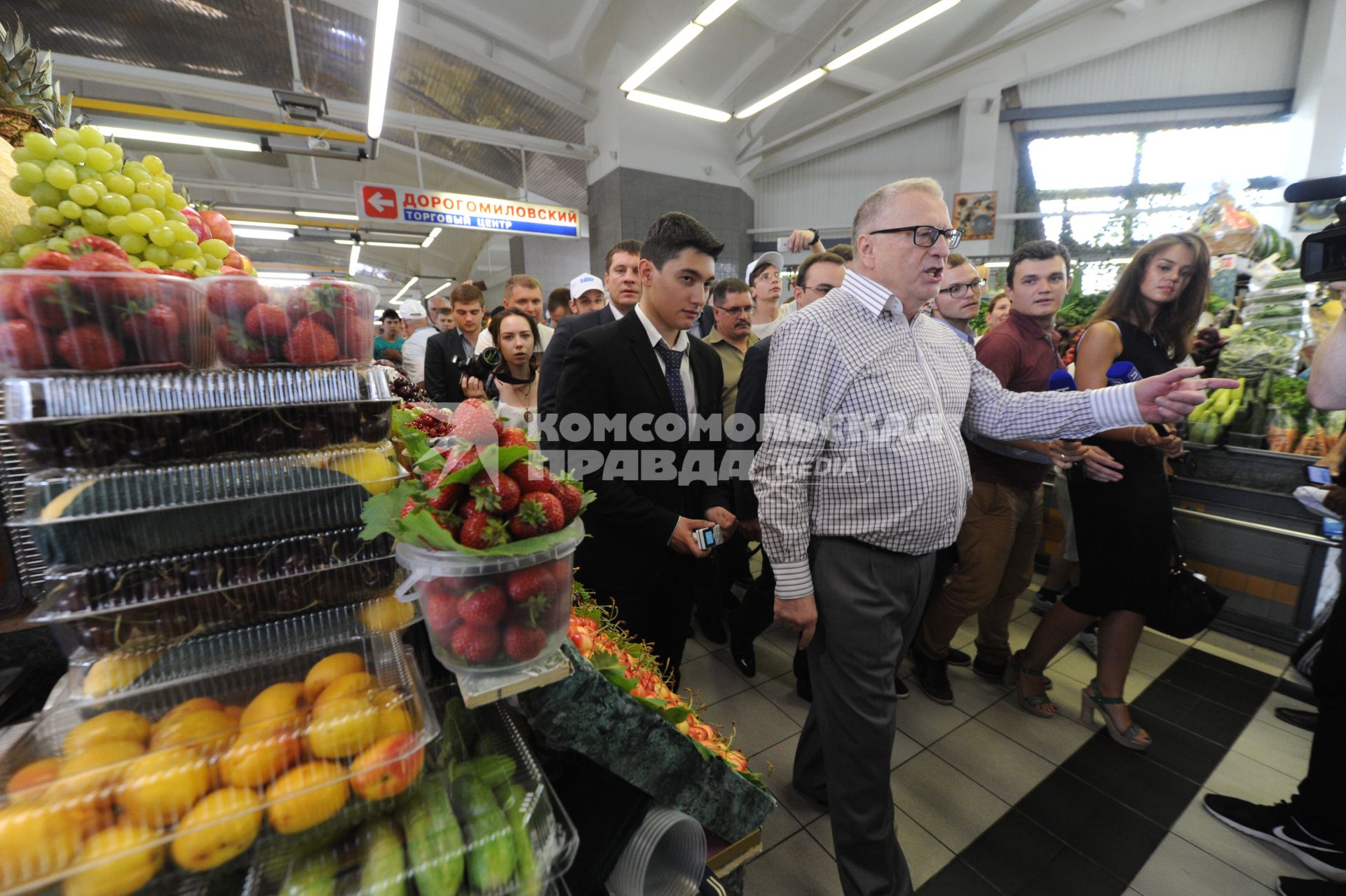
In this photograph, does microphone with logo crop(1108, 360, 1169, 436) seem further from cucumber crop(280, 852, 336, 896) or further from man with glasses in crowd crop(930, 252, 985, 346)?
cucumber crop(280, 852, 336, 896)

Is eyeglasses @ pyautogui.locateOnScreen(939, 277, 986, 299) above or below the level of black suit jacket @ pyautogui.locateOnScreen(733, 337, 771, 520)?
above

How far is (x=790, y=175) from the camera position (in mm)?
10406

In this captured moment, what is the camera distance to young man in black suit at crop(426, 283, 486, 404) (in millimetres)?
4070

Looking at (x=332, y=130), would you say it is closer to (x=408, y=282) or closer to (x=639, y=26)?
(x=639, y=26)

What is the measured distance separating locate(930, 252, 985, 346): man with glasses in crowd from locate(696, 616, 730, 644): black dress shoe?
2015 millimetres

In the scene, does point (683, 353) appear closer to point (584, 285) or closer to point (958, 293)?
point (958, 293)

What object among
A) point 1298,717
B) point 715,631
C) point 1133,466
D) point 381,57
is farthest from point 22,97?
point 1298,717

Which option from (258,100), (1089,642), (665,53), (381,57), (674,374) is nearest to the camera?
(674,374)

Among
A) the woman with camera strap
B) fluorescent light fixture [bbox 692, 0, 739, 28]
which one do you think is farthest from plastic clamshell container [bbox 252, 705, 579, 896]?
fluorescent light fixture [bbox 692, 0, 739, 28]

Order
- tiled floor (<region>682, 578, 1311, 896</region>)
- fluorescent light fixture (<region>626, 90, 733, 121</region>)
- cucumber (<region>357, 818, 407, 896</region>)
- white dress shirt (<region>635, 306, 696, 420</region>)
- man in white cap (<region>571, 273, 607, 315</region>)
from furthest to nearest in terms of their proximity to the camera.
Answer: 1. fluorescent light fixture (<region>626, 90, 733, 121</region>)
2. man in white cap (<region>571, 273, 607, 315</region>)
3. white dress shirt (<region>635, 306, 696, 420</region>)
4. tiled floor (<region>682, 578, 1311, 896</region>)
5. cucumber (<region>357, 818, 407, 896</region>)

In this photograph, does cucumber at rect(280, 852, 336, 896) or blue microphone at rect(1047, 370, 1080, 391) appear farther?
blue microphone at rect(1047, 370, 1080, 391)

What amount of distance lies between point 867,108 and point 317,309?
10.5 m

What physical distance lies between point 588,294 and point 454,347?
110 centimetres

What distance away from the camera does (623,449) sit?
1.84 metres
